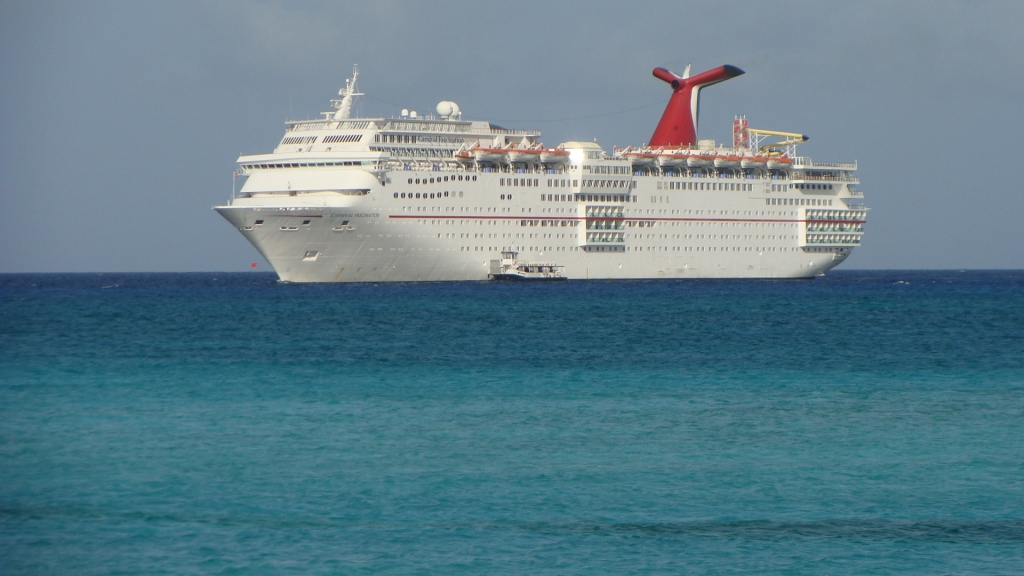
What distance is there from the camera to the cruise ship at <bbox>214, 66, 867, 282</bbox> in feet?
212

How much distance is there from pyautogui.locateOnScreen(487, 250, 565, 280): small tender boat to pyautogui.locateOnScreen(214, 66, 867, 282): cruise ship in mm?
103

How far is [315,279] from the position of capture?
2645 inches

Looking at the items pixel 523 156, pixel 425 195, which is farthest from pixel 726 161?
pixel 425 195

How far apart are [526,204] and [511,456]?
53003 mm

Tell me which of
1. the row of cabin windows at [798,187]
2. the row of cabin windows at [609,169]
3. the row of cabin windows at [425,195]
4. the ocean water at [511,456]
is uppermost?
the row of cabin windows at [609,169]

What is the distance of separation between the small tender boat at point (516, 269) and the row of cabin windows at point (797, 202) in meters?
18.1

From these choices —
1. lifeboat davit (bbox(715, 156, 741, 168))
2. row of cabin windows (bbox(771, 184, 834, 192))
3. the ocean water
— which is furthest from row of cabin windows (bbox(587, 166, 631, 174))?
the ocean water

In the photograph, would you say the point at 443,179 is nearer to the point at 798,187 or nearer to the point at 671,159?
the point at 671,159

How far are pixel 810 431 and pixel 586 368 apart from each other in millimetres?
9813

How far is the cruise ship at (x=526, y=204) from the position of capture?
64750mm

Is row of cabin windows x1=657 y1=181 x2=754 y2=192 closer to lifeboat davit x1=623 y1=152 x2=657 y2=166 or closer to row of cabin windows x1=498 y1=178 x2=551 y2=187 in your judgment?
lifeboat davit x1=623 y1=152 x2=657 y2=166

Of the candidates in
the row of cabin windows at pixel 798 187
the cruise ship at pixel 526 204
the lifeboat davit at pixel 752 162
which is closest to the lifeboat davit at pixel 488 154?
the cruise ship at pixel 526 204

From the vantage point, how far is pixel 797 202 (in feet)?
275

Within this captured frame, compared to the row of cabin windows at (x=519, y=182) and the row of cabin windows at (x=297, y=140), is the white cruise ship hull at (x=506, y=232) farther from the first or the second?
the row of cabin windows at (x=297, y=140)
